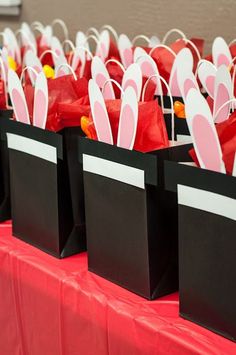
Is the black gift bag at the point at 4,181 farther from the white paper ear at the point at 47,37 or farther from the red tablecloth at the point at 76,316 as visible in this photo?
the white paper ear at the point at 47,37

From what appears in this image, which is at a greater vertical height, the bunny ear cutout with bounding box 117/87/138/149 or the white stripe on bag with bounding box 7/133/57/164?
the bunny ear cutout with bounding box 117/87/138/149

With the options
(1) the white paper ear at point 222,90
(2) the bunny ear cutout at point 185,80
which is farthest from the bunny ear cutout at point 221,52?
(1) the white paper ear at point 222,90

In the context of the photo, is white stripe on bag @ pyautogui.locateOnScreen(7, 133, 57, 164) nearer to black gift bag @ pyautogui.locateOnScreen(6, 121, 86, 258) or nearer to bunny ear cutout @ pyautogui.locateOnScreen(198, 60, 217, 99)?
black gift bag @ pyautogui.locateOnScreen(6, 121, 86, 258)

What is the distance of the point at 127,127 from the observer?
1184 mm

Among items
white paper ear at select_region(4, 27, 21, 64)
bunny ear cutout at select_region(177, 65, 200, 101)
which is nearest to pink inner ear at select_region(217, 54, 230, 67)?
bunny ear cutout at select_region(177, 65, 200, 101)

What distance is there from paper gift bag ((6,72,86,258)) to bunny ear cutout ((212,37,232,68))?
649mm

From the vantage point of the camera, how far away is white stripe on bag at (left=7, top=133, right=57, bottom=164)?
1336 mm

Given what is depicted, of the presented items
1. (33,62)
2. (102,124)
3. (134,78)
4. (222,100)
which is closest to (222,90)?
(222,100)

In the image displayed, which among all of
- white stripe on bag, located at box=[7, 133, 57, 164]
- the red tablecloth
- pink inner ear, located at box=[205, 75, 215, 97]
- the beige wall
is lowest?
the red tablecloth

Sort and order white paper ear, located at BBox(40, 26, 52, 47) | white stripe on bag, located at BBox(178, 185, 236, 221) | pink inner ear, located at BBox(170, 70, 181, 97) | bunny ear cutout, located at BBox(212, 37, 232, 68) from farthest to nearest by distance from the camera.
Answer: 1. white paper ear, located at BBox(40, 26, 52, 47)
2. bunny ear cutout, located at BBox(212, 37, 232, 68)
3. pink inner ear, located at BBox(170, 70, 181, 97)
4. white stripe on bag, located at BBox(178, 185, 236, 221)

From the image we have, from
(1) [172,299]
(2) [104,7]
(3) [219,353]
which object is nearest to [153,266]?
(1) [172,299]

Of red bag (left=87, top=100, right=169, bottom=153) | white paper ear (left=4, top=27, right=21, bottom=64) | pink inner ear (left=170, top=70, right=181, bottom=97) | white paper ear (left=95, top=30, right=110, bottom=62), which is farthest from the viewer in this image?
white paper ear (left=4, top=27, right=21, bottom=64)

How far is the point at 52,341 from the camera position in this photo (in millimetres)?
1335

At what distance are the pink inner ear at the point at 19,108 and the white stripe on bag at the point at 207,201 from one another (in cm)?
53
